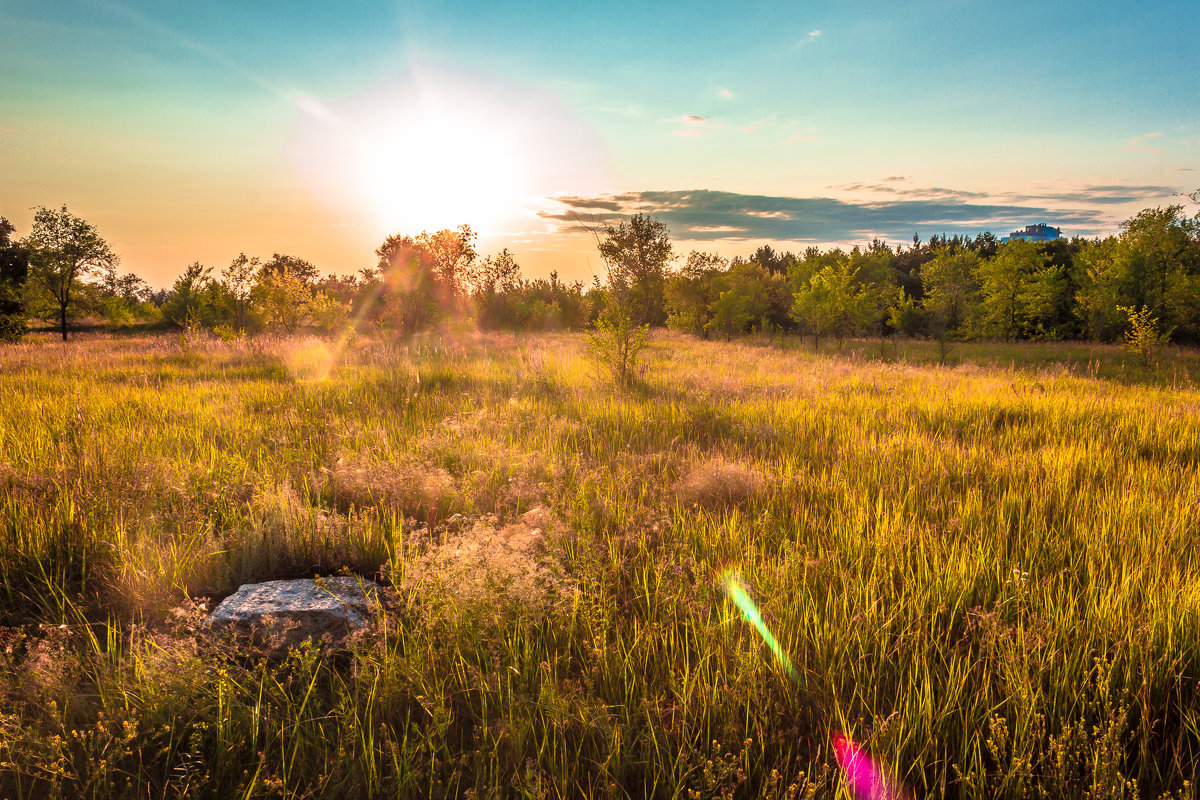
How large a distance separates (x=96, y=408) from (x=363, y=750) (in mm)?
7451

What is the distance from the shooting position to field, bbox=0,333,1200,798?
1723 millimetres

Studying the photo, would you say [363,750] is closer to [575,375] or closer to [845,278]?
[575,375]

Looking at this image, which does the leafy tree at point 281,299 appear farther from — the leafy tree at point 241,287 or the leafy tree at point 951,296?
the leafy tree at point 951,296

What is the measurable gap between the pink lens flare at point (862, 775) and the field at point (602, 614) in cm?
6

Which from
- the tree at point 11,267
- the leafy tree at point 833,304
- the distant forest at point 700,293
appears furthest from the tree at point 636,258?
the tree at point 11,267

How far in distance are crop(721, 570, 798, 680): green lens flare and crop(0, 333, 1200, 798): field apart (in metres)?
0.04

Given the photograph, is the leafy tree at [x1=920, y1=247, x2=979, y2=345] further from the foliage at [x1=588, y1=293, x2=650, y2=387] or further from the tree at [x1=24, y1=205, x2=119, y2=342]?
the tree at [x1=24, y1=205, x2=119, y2=342]

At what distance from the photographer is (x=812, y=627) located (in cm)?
238

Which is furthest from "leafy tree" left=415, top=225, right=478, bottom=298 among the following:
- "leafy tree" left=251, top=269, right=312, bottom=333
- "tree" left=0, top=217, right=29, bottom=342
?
"tree" left=0, top=217, right=29, bottom=342

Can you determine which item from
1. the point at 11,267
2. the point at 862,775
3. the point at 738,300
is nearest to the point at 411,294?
the point at 11,267

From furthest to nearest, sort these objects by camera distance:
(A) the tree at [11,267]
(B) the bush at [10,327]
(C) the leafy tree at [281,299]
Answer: (A) the tree at [11,267] < (C) the leafy tree at [281,299] < (B) the bush at [10,327]

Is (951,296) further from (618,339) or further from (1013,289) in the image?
(618,339)

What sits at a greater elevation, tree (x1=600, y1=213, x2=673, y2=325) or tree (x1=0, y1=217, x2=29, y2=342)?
tree (x1=0, y1=217, x2=29, y2=342)

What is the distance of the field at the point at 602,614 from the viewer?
5.65 ft
